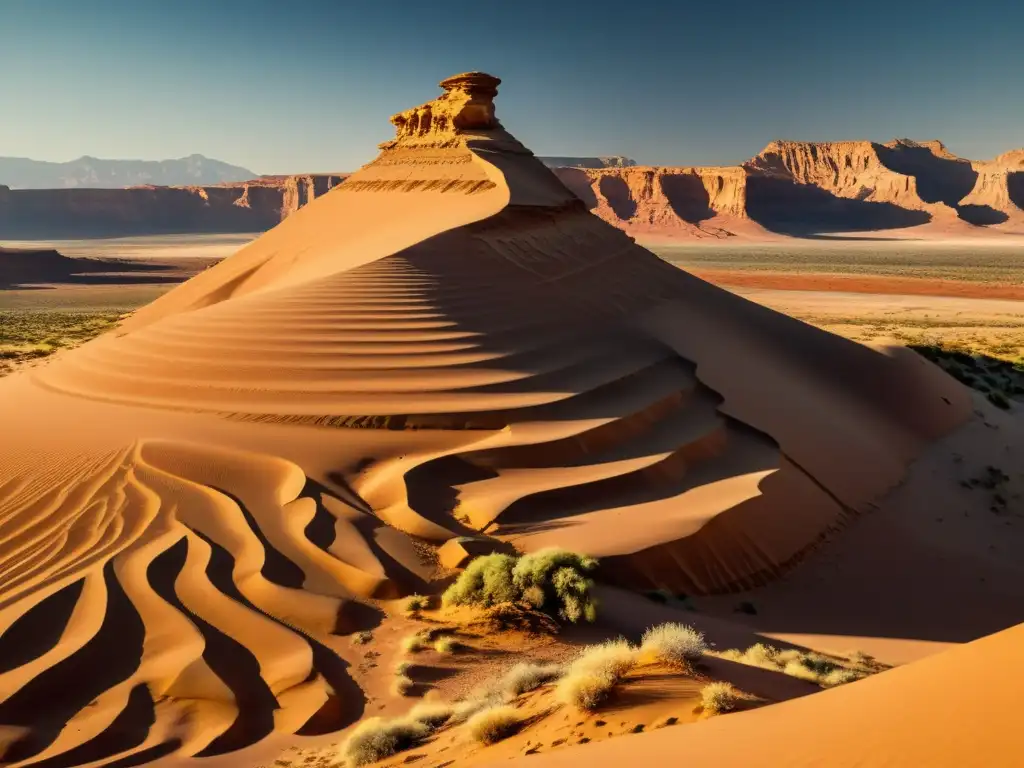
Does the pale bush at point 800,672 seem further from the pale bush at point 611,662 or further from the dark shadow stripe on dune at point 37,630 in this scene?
the dark shadow stripe on dune at point 37,630

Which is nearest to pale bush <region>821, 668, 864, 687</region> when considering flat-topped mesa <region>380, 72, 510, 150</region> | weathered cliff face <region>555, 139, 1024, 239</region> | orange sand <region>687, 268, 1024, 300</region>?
flat-topped mesa <region>380, 72, 510, 150</region>

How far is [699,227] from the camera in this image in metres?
125

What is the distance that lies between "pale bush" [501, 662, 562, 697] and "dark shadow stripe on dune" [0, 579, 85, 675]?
13.6 ft

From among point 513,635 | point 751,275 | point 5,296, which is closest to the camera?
point 513,635

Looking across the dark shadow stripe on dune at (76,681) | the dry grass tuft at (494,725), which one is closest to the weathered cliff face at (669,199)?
the dark shadow stripe on dune at (76,681)

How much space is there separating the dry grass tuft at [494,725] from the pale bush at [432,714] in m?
0.56

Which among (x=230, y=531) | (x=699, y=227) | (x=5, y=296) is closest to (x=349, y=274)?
(x=230, y=531)

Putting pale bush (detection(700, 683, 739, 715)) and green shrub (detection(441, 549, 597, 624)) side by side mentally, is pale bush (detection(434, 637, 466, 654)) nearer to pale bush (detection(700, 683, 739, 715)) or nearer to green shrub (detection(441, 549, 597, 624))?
green shrub (detection(441, 549, 597, 624))

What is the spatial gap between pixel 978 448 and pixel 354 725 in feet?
58.4

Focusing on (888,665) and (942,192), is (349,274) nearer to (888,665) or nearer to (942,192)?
(888,665)

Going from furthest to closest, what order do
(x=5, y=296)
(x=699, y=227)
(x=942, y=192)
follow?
(x=942, y=192) < (x=699, y=227) < (x=5, y=296)

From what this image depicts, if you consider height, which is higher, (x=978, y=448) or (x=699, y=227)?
(x=699, y=227)

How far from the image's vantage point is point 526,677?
5.82 m

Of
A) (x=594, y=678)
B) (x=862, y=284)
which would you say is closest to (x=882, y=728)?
(x=594, y=678)
